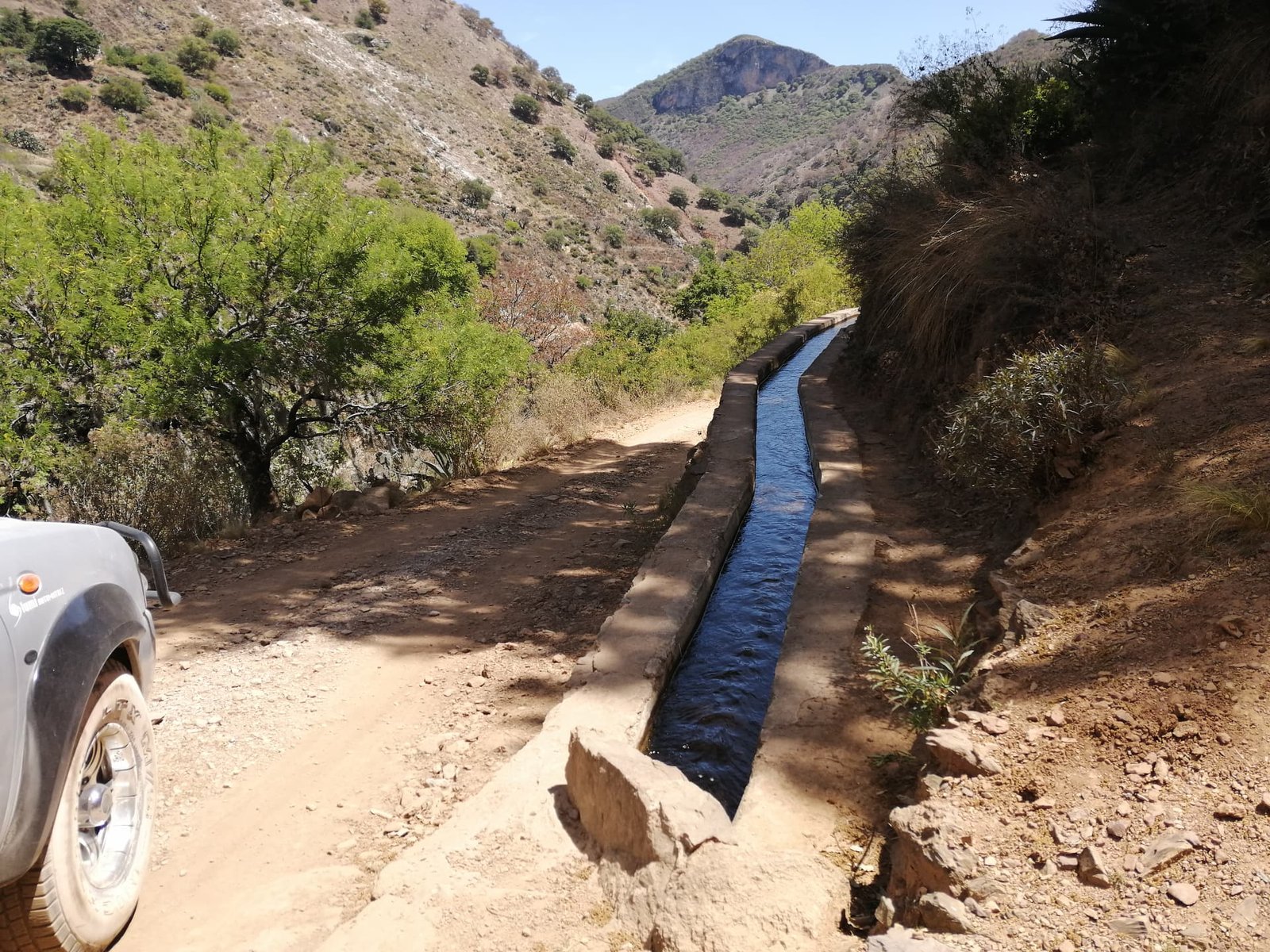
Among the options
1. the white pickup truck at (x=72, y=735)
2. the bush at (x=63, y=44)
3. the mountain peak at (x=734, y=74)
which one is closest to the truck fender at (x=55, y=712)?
the white pickup truck at (x=72, y=735)

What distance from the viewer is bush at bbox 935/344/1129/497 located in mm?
5215

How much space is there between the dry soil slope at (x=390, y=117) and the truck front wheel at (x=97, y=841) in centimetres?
3670

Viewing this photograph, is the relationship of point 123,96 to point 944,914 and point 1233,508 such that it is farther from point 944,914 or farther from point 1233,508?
point 944,914

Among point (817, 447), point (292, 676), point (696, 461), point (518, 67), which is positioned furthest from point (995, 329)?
point (518, 67)

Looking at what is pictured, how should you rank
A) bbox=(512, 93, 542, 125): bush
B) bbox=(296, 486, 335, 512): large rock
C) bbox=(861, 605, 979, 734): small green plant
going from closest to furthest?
bbox=(861, 605, 979, 734): small green plant
bbox=(296, 486, 335, 512): large rock
bbox=(512, 93, 542, 125): bush

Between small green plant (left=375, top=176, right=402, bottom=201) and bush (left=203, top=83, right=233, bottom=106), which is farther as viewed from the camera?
bush (left=203, top=83, right=233, bottom=106)

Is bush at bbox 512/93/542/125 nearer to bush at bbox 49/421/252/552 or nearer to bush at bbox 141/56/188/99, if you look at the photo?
bush at bbox 141/56/188/99

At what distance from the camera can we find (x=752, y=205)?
83812 mm

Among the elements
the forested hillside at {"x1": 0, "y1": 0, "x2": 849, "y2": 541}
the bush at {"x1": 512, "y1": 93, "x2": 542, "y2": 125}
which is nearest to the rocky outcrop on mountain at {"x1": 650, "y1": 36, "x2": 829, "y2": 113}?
the bush at {"x1": 512, "y1": 93, "x2": 542, "y2": 125}

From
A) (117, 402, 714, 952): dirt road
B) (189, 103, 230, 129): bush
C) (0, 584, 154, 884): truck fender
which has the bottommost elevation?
(117, 402, 714, 952): dirt road

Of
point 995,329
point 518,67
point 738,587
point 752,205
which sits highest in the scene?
point 518,67

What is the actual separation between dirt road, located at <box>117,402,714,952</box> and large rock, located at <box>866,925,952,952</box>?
201cm

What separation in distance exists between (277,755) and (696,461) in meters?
5.92

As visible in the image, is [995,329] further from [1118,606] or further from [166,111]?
[166,111]
